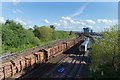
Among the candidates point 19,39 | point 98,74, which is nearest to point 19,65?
point 98,74

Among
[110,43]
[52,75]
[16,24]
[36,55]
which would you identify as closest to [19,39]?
[16,24]

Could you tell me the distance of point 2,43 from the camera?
22625 millimetres

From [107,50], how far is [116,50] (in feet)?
3.09

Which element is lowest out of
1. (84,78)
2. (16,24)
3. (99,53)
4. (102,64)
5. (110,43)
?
(84,78)

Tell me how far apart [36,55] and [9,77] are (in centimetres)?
541

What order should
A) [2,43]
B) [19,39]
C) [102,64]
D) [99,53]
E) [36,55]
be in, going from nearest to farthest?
1. [99,53]
2. [102,64]
3. [36,55]
4. [2,43]
5. [19,39]

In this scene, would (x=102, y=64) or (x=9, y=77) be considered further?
(x=102, y=64)

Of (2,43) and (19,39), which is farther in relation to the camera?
(19,39)

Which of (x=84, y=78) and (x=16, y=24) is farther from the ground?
(x=16, y=24)

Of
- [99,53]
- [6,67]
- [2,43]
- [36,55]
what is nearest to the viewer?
[6,67]

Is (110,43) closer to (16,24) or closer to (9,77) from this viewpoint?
(9,77)

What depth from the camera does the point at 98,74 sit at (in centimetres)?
1021

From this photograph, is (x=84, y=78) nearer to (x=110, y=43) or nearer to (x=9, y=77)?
(x=110, y=43)

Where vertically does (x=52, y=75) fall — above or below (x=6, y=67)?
below
